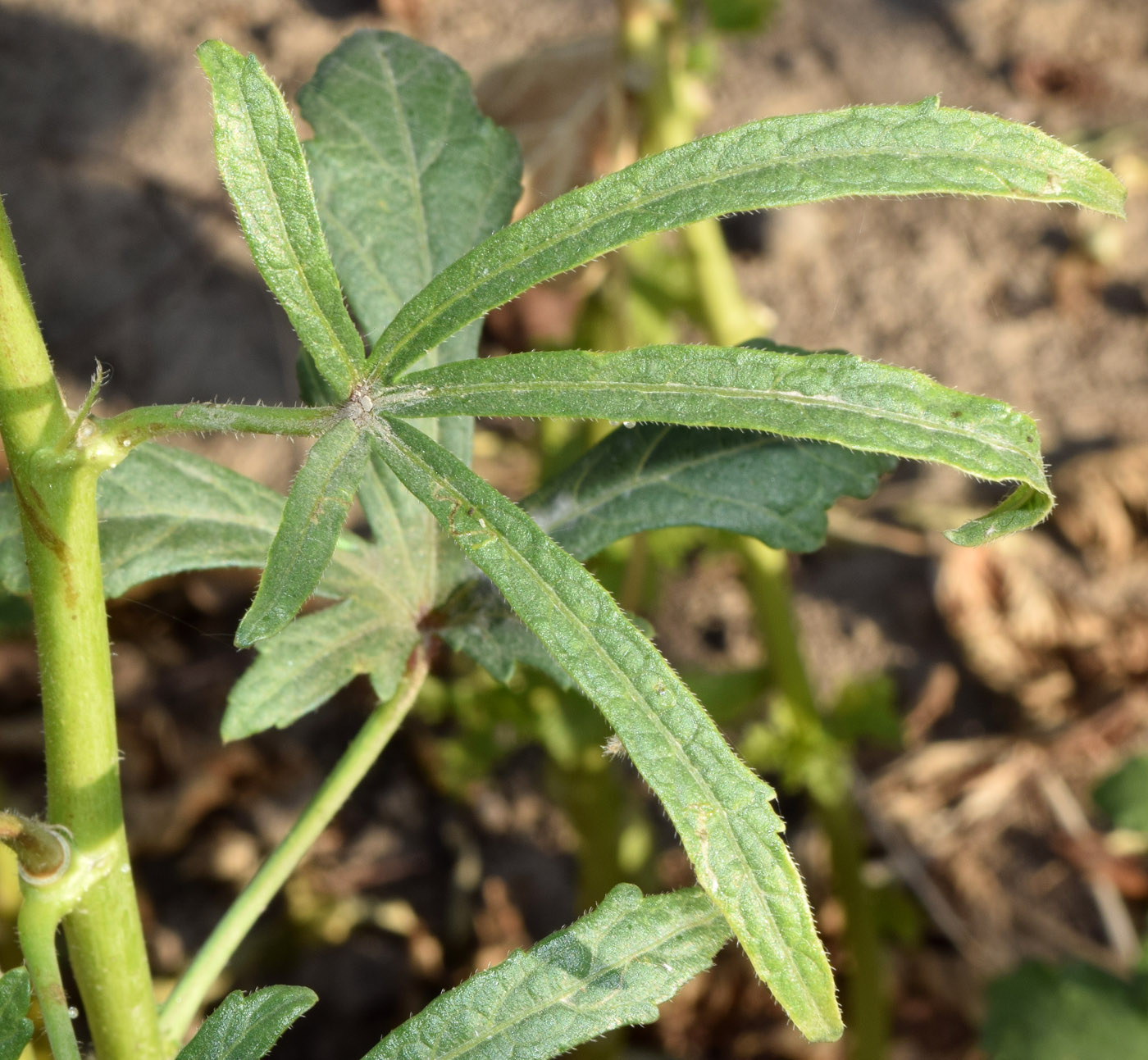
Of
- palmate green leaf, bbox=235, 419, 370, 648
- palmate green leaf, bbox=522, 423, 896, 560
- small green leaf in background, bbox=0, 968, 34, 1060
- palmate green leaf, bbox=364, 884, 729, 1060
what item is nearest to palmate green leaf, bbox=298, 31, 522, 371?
palmate green leaf, bbox=522, 423, 896, 560

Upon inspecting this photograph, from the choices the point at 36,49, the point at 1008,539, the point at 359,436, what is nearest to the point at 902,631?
the point at 1008,539

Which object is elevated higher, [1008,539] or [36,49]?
[36,49]

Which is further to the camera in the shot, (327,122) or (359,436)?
(327,122)

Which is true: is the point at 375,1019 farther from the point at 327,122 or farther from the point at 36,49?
the point at 36,49

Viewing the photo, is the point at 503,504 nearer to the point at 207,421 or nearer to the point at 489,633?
the point at 207,421

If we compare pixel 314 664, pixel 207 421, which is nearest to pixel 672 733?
pixel 207 421
